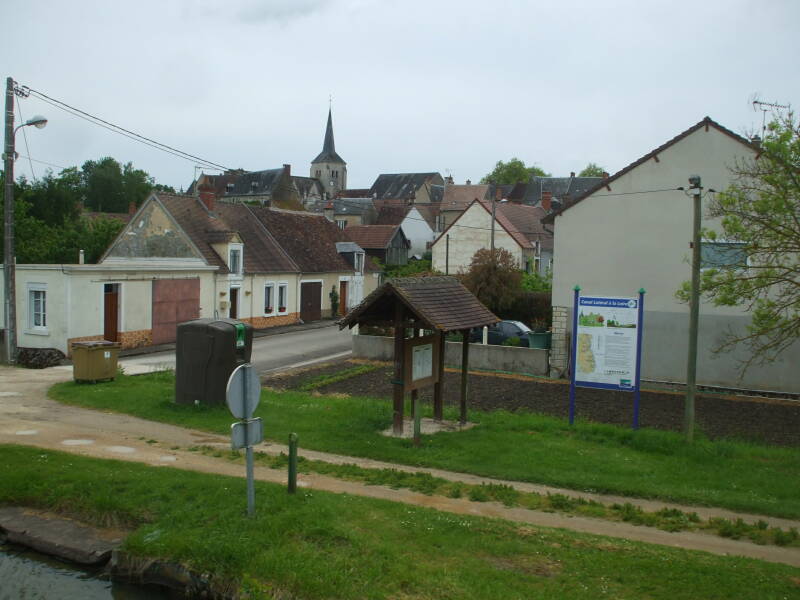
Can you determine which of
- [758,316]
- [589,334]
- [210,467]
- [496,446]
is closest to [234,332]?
[210,467]

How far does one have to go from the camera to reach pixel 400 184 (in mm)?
106875

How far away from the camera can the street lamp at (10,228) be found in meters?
21.2

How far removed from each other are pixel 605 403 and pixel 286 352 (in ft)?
45.4

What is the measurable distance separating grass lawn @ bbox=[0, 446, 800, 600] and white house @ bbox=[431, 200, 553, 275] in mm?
41605

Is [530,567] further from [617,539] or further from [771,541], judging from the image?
[771,541]

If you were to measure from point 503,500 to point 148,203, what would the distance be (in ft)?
90.0

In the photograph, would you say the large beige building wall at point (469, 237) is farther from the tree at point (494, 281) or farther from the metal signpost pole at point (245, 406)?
the metal signpost pole at point (245, 406)

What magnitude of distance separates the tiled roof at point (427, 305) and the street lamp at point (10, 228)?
13.1 metres

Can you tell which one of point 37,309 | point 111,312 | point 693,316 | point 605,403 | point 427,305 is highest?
point 427,305

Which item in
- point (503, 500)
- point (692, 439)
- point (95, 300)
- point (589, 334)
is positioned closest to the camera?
point (503, 500)

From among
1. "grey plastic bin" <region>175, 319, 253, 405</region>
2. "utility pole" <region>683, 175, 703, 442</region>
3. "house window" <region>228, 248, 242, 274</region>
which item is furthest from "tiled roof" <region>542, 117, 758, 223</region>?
"house window" <region>228, 248, 242, 274</region>

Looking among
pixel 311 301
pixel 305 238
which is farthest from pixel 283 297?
pixel 305 238

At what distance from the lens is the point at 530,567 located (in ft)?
24.9

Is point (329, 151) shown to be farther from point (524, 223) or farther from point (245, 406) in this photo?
point (245, 406)
